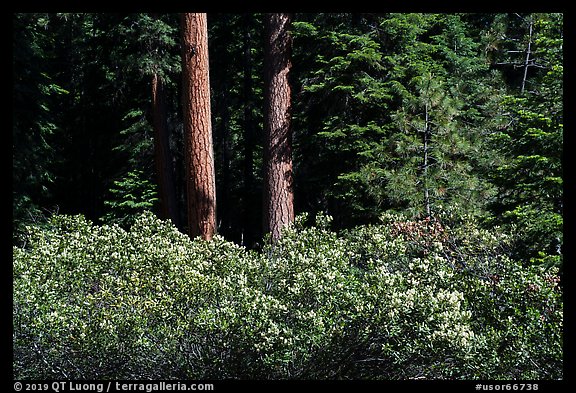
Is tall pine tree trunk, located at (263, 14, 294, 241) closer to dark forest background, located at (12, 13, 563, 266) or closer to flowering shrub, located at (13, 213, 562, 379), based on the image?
dark forest background, located at (12, 13, 563, 266)

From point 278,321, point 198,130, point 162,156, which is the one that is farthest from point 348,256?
point 162,156

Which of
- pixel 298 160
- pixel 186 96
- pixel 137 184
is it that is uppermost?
pixel 186 96

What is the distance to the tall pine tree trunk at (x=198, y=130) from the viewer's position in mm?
8039

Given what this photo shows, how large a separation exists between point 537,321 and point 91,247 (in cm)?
376

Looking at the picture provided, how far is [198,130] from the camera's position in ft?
26.9

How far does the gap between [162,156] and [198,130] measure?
6148mm

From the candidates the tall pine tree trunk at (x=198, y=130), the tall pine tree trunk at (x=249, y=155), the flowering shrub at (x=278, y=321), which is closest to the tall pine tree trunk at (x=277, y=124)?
the tall pine tree trunk at (x=198, y=130)

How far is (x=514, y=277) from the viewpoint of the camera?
15.6ft

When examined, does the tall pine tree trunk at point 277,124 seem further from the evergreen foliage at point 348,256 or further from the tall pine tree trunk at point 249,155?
the tall pine tree trunk at point 249,155

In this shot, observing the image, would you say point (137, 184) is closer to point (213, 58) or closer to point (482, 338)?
point (213, 58)

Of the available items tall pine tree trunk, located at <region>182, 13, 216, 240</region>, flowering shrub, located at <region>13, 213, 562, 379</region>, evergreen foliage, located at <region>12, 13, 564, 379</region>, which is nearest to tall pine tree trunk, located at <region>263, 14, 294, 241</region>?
evergreen foliage, located at <region>12, 13, 564, 379</region>

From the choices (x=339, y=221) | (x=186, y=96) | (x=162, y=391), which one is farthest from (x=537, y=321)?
(x=339, y=221)

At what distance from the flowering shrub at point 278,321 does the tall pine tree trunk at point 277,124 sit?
421 cm

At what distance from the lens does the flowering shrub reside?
436 cm
